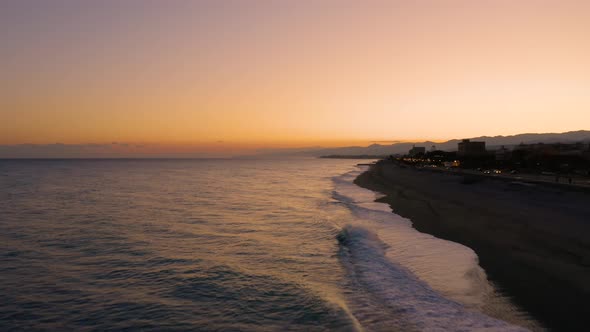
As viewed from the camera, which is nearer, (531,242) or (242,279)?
(242,279)

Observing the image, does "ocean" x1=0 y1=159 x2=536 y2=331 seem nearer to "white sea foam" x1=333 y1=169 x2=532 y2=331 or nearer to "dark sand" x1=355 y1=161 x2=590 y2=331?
"white sea foam" x1=333 y1=169 x2=532 y2=331

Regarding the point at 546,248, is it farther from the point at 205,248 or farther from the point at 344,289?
the point at 205,248

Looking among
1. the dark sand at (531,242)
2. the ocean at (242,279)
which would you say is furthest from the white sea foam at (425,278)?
the dark sand at (531,242)

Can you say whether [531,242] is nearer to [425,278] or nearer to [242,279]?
[425,278]

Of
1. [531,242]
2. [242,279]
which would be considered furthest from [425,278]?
[531,242]

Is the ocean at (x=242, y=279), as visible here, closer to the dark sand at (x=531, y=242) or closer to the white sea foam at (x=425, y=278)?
the white sea foam at (x=425, y=278)

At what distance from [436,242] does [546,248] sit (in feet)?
14.8

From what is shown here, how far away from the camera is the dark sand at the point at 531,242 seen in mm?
9273

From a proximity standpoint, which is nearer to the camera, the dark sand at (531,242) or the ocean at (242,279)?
the ocean at (242,279)

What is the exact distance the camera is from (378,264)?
14.3 metres

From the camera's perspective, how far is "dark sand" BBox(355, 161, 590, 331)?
30.4 feet

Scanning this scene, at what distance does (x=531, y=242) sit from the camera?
1588 centimetres

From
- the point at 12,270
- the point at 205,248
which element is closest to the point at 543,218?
the point at 205,248

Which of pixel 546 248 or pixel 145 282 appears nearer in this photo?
pixel 145 282
